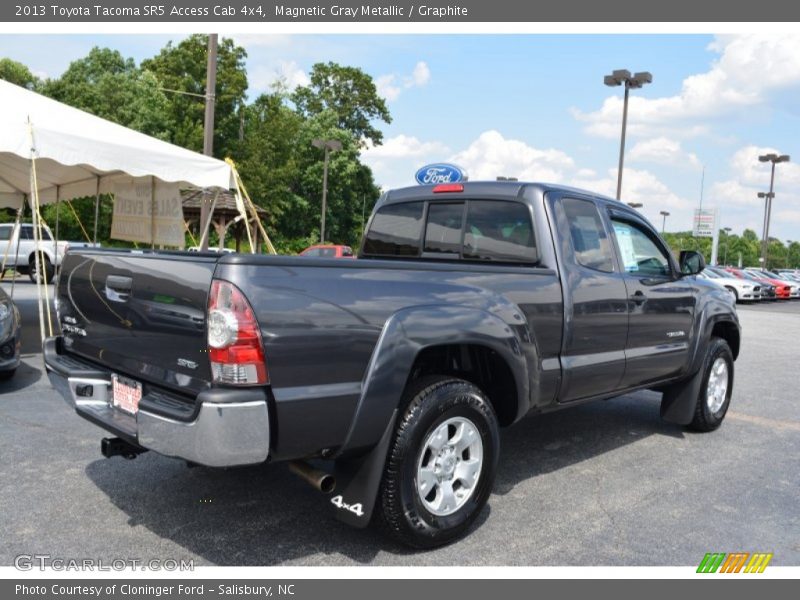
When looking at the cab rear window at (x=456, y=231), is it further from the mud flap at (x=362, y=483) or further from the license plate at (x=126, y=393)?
the license plate at (x=126, y=393)

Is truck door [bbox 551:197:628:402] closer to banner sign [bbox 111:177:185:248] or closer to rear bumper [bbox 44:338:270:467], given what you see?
rear bumper [bbox 44:338:270:467]

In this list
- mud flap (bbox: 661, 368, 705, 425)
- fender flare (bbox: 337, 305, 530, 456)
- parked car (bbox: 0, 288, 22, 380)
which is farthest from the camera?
parked car (bbox: 0, 288, 22, 380)

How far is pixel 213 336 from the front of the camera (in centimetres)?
269

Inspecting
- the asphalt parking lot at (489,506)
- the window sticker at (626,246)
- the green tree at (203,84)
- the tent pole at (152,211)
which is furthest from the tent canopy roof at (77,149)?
the green tree at (203,84)

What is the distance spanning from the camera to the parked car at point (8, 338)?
6.38m

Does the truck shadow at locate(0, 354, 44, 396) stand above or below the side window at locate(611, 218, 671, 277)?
below

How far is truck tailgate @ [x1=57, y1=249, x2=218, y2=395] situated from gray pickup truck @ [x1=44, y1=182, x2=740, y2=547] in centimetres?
1

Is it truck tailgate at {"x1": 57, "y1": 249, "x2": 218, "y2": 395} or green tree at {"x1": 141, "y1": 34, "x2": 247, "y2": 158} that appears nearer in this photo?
truck tailgate at {"x1": 57, "y1": 249, "x2": 218, "y2": 395}

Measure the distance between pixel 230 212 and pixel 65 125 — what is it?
14.0 m

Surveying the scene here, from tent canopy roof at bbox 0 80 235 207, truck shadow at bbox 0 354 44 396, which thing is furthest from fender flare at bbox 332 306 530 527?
tent canopy roof at bbox 0 80 235 207

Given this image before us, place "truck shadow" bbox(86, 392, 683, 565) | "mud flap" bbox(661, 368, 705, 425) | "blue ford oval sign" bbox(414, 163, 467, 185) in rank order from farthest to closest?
"blue ford oval sign" bbox(414, 163, 467, 185), "mud flap" bbox(661, 368, 705, 425), "truck shadow" bbox(86, 392, 683, 565)

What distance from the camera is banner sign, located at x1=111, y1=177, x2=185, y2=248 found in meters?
11.9

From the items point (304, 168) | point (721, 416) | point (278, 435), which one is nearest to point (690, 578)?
point (278, 435)

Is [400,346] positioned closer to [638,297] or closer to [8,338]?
[638,297]
